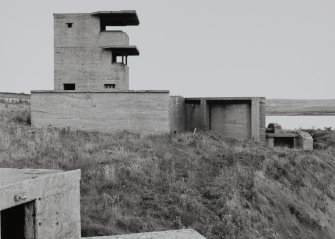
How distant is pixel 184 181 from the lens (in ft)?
51.8

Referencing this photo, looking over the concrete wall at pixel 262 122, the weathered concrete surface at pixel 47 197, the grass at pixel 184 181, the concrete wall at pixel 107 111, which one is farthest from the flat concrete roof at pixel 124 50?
the weathered concrete surface at pixel 47 197

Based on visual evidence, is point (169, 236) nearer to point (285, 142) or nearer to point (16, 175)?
point (16, 175)

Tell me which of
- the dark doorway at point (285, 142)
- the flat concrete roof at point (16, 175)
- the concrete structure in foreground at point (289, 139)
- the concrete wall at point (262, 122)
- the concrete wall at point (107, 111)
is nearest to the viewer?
the flat concrete roof at point (16, 175)

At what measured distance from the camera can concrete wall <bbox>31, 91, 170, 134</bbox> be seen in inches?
934

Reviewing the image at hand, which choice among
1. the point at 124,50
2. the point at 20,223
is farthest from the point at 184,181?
the point at 124,50

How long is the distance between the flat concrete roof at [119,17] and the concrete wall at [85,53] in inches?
18.6

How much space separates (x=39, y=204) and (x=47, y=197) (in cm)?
27

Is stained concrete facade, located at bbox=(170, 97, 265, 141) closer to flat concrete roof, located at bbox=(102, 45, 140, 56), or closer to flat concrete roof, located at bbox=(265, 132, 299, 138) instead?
flat concrete roof, located at bbox=(265, 132, 299, 138)

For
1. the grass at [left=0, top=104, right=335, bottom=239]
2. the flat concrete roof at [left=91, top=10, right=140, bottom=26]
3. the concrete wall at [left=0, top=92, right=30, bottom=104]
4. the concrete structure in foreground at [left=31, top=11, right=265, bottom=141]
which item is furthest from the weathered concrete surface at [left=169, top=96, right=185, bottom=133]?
the concrete wall at [left=0, top=92, right=30, bottom=104]

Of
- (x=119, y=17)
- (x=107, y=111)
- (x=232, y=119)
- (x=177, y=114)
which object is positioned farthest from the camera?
(x=119, y=17)

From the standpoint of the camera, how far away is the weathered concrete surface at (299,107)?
31703mm

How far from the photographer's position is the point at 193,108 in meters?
31.1

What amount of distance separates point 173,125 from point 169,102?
5.77 ft

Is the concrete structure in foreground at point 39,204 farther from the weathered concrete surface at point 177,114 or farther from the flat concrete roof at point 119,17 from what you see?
the flat concrete roof at point 119,17
